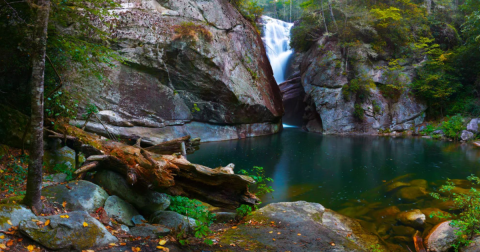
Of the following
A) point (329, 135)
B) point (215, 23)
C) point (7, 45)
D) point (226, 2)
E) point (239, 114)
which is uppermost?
point (226, 2)

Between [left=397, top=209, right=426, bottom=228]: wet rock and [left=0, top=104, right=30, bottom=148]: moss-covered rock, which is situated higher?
[left=0, top=104, right=30, bottom=148]: moss-covered rock

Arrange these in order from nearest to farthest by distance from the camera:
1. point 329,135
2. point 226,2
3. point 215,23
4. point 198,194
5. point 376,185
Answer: point 198,194
point 376,185
point 215,23
point 226,2
point 329,135

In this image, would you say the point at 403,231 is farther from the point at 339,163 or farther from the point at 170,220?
the point at 339,163

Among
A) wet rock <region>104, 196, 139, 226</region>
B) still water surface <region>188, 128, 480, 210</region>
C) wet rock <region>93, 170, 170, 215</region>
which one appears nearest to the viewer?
wet rock <region>104, 196, 139, 226</region>

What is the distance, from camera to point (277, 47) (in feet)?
109

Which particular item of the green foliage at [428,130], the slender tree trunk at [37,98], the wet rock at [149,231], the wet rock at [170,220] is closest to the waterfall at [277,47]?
the green foliage at [428,130]

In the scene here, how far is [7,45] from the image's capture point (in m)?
6.54

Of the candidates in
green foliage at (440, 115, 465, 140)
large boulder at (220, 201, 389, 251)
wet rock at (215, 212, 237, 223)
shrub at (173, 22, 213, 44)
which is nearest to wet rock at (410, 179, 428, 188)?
large boulder at (220, 201, 389, 251)

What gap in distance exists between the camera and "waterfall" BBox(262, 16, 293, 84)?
32487 mm

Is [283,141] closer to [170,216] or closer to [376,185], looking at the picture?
[376,185]

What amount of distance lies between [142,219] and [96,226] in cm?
128

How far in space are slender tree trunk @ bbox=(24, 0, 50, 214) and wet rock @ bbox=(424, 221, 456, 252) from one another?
6920mm

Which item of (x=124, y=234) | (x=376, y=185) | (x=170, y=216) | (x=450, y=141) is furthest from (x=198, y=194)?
(x=450, y=141)

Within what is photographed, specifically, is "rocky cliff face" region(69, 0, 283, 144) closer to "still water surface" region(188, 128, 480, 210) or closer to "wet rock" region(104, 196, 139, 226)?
A: "still water surface" region(188, 128, 480, 210)
